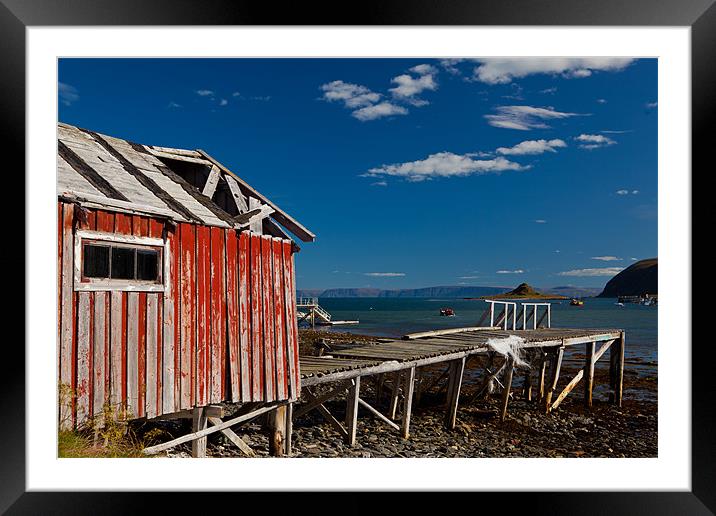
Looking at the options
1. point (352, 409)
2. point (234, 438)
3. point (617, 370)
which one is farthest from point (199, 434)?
point (617, 370)

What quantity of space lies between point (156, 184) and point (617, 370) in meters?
18.6

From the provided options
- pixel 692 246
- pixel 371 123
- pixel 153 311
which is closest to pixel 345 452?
pixel 153 311

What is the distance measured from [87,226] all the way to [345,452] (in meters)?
8.29

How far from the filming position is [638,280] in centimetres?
8931

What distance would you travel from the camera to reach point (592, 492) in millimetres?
5609

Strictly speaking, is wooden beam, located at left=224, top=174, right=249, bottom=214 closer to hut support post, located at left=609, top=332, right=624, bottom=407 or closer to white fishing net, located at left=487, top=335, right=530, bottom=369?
white fishing net, located at left=487, top=335, right=530, bottom=369

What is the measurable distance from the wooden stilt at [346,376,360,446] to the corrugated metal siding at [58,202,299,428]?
3115 mm

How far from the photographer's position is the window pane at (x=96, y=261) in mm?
7156

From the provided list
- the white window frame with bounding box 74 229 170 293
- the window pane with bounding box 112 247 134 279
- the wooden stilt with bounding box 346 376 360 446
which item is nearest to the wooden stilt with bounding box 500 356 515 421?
the wooden stilt with bounding box 346 376 360 446

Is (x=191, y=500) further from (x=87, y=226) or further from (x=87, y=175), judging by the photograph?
(x=87, y=175)

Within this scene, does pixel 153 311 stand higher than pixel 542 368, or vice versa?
pixel 153 311

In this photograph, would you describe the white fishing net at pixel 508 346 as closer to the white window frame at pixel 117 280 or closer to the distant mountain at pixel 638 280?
the white window frame at pixel 117 280
